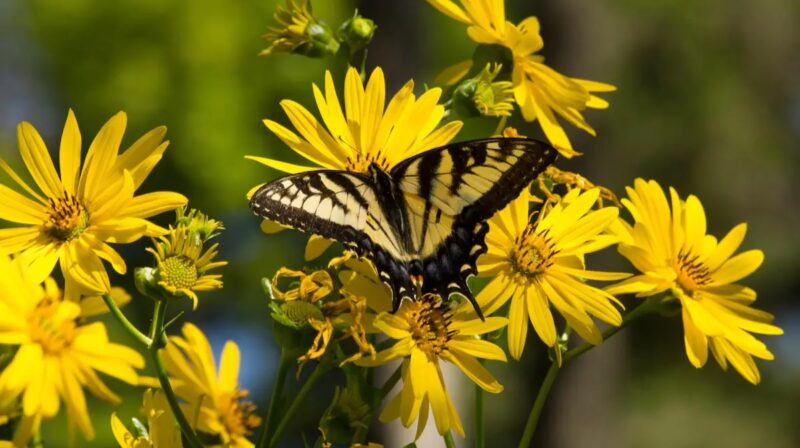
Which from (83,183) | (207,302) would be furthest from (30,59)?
(83,183)

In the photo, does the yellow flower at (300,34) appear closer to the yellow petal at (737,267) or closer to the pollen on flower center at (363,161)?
the pollen on flower center at (363,161)

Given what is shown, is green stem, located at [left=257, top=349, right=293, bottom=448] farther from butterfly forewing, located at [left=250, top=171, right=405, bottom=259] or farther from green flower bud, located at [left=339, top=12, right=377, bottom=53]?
green flower bud, located at [left=339, top=12, right=377, bottom=53]

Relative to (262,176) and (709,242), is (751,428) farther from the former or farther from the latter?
(709,242)

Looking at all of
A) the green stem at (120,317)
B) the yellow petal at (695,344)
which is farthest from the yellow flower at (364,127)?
the yellow petal at (695,344)

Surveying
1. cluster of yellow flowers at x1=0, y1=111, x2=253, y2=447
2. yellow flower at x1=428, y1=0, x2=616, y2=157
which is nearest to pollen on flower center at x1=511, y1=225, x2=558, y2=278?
yellow flower at x1=428, y1=0, x2=616, y2=157

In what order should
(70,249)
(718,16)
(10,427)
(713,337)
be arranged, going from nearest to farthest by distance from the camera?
(10,427), (70,249), (713,337), (718,16)
